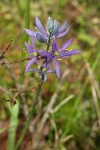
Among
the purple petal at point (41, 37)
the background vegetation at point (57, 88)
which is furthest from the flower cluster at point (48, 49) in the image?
the background vegetation at point (57, 88)

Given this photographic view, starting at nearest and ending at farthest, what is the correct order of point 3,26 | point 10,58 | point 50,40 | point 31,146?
point 50,40, point 31,146, point 10,58, point 3,26

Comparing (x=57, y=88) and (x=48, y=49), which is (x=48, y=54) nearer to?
(x=48, y=49)

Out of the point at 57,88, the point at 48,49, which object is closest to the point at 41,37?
the point at 48,49

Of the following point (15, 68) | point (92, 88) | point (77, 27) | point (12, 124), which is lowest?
point (12, 124)

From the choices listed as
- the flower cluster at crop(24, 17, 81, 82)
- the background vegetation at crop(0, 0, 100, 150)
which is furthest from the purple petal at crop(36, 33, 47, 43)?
the background vegetation at crop(0, 0, 100, 150)

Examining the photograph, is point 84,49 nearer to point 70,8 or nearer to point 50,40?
point 70,8

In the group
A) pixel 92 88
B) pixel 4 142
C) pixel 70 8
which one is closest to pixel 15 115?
pixel 4 142

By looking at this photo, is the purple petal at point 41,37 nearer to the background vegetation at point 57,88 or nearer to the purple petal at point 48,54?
the purple petal at point 48,54

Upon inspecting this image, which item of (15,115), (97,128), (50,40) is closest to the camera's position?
(50,40)
